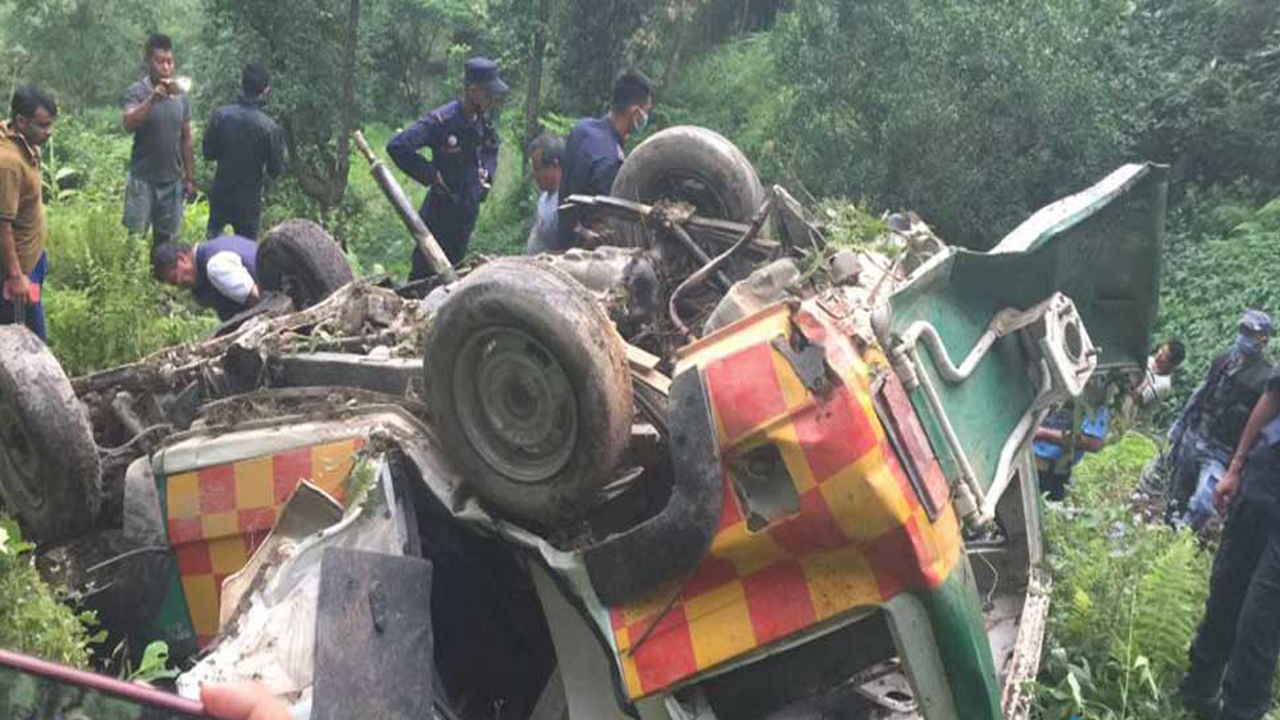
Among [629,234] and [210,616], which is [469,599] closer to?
[210,616]

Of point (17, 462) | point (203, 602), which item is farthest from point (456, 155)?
point (203, 602)

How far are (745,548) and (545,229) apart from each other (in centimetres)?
347

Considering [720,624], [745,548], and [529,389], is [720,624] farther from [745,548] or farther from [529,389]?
[529,389]

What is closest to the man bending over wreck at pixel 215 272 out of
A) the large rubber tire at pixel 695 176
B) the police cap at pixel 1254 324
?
the large rubber tire at pixel 695 176

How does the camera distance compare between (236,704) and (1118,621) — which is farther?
(1118,621)

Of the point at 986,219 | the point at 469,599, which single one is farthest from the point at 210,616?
the point at 986,219

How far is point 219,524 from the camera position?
3477 mm

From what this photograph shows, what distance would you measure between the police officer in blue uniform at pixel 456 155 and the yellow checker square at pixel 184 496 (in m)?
2.73

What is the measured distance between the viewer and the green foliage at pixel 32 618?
3053mm

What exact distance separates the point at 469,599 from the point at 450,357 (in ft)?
2.65

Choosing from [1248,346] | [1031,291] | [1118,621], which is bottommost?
[1118,621]

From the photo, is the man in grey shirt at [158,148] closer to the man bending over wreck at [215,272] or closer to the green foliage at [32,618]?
the man bending over wreck at [215,272]

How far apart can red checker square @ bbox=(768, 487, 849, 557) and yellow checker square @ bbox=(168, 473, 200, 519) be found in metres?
1.69

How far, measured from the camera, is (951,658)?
9.28 feet
